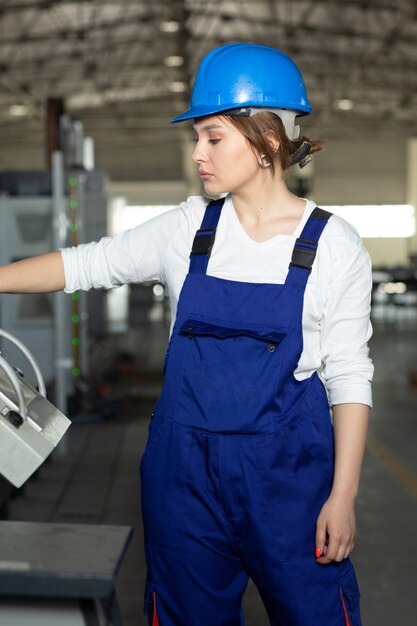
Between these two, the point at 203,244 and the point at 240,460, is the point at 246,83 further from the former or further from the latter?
the point at 240,460

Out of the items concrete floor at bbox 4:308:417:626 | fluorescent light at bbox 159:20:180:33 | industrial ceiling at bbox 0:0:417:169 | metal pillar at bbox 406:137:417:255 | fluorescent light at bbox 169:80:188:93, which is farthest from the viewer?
metal pillar at bbox 406:137:417:255

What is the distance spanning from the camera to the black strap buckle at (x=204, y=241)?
1.61 metres

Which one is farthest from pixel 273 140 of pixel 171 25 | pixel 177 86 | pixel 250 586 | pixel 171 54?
pixel 177 86

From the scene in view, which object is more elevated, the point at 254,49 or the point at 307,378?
the point at 254,49

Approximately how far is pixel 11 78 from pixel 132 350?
985 centimetres

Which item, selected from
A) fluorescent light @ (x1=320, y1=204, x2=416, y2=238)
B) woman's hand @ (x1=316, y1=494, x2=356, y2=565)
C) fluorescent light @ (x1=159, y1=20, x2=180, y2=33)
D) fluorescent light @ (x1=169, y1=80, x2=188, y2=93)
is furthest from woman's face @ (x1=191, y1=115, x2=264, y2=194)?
fluorescent light @ (x1=320, y1=204, x2=416, y2=238)

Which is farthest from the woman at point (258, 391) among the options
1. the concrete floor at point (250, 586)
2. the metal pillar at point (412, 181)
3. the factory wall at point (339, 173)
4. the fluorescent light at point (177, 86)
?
the metal pillar at point (412, 181)

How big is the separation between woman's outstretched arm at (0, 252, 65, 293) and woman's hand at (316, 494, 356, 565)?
2.22 feet

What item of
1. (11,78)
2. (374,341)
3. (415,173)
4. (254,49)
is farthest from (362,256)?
(415,173)

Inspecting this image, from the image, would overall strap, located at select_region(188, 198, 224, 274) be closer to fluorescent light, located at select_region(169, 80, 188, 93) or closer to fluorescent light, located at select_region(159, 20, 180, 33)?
fluorescent light, located at select_region(159, 20, 180, 33)

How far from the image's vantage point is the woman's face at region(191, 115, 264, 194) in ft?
5.12

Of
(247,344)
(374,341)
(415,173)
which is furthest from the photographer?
(415,173)

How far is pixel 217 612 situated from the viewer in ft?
5.22

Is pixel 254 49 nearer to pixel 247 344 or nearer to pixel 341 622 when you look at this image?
pixel 247 344
